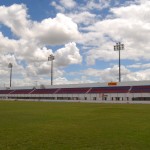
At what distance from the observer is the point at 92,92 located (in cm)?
12344

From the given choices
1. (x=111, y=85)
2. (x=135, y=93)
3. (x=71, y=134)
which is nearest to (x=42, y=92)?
(x=111, y=85)

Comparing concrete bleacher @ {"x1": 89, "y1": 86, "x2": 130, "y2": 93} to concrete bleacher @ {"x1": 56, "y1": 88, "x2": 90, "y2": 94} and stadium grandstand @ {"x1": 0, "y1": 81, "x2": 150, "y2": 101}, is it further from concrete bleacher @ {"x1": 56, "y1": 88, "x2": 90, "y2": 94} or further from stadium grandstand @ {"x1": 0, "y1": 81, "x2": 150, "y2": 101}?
concrete bleacher @ {"x1": 56, "y1": 88, "x2": 90, "y2": 94}

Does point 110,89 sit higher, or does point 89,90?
point 110,89

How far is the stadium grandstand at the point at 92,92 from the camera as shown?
109 metres

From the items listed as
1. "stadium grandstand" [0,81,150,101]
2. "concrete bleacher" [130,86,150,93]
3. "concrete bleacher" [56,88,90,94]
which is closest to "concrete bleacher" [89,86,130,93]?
"stadium grandstand" [0,81,150,101]

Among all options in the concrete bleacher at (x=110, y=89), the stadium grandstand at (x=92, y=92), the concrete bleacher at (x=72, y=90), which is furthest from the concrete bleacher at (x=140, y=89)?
the concrete bleacher at (x=72, y=90)

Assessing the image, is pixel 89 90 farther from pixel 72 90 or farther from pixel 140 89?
pixel 140 89

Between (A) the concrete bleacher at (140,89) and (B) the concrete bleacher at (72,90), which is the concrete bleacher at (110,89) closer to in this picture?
(A) the concrete bleacher at (140,89)

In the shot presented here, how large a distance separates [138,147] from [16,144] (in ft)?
20.2

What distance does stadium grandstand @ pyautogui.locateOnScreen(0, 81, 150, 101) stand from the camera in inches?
4286

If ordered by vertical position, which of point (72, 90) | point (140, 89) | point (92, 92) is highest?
point (140, 89)

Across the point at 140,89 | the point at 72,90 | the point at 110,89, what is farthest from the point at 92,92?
the point at 140,89

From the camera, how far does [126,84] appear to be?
391 feet

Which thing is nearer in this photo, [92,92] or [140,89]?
[140,89]
